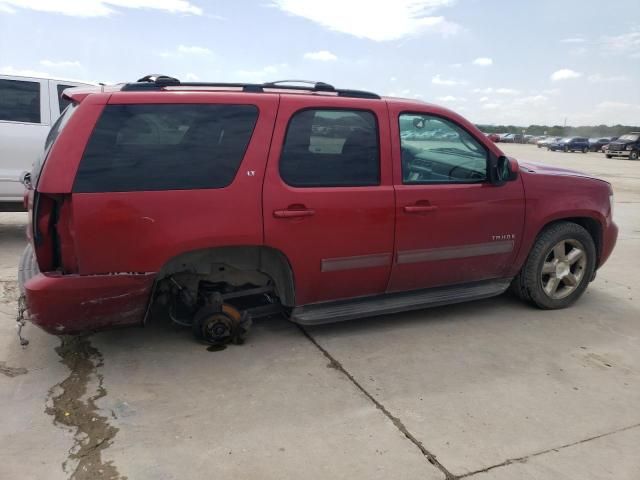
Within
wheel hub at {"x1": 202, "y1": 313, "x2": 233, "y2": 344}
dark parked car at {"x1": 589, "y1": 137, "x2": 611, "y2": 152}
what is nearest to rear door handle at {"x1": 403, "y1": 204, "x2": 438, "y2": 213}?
wheel hub at {"x1": 202, "y1": 313, "x2": 233, "y2": 344}

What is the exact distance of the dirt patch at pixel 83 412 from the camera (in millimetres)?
2393

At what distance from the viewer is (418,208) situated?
379 cm

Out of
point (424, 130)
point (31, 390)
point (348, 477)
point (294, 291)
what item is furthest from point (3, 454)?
point (424, 130)

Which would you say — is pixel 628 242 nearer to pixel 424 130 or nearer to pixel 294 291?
A: pixel 424 130

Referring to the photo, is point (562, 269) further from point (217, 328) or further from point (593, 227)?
point (217, 328)

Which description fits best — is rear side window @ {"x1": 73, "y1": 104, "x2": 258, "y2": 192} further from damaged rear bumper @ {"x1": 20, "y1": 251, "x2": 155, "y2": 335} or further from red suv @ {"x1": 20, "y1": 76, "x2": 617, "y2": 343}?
damaged rear bumper @ {"x1": 20, "y1": 251, "x2": 155, "y2": 335}

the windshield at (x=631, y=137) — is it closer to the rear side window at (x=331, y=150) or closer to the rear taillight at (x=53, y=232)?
the rear side window at (x=331, y=150)

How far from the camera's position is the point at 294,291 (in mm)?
3646

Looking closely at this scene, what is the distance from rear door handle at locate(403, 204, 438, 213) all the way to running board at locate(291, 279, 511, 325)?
2.30ft

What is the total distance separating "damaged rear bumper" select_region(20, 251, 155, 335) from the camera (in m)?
3.04

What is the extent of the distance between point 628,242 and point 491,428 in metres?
6.10

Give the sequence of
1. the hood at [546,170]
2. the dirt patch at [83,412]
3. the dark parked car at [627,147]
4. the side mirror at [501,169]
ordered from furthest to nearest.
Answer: the dark parked car at [627,147] → the hood at [546,170] → the side mirror at [501,169] → the dirt patch at [83,412]

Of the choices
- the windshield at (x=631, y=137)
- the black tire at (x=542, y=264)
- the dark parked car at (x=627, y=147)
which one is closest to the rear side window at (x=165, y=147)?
the black tire at (x=542, y=264)

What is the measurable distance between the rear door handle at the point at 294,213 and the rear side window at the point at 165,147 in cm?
38
